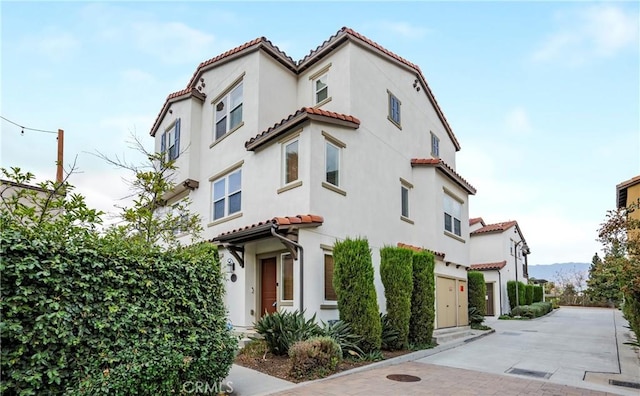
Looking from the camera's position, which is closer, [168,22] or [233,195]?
[168,22]

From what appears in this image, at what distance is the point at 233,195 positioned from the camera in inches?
535

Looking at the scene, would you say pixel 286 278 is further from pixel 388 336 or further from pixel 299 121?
pixel 299 121

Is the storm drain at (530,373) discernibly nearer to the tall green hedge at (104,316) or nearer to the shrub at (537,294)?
the tall green hedge at (104,316)

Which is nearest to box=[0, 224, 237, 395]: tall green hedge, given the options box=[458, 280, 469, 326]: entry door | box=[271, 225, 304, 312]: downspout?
box=[271, 225, 304, 312]: downspout

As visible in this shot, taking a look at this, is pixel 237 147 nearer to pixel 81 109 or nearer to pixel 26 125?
pixel 81 109

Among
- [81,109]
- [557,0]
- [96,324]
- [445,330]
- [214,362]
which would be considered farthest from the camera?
[445,330]

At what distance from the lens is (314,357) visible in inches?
309

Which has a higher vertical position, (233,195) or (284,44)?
(284,44)

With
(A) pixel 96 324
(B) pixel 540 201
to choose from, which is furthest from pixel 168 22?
(B) pixel 540 201

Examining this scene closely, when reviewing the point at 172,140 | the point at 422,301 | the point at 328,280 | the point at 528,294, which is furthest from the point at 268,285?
the point at 528,294

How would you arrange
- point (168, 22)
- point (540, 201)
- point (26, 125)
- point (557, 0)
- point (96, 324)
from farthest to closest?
point (540, 201) < point (26, 125) < point (168, 22) < point (557, 0) < point (96, 324)

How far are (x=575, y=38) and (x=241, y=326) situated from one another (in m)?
12.6

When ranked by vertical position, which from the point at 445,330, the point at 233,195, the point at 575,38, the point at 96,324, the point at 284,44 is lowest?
the point at 445,330

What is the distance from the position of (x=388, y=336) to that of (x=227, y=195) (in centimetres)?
708
